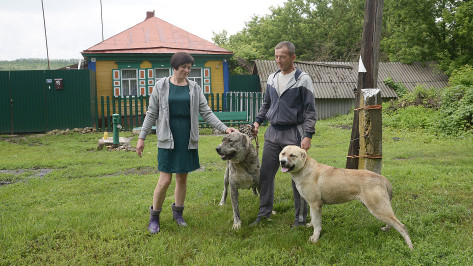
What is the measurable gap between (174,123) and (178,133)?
0.42ft

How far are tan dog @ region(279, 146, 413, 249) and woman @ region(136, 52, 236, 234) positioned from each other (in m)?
1.15

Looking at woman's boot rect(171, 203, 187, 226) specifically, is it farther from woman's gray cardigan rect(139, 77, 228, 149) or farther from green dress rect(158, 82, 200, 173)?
woman's gray cardigan rect(139, 77, 228, 149)

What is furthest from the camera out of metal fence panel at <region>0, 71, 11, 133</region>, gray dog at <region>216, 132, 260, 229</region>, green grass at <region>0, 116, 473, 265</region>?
metal fence panel at <region>0, 71, 11, 133</region>

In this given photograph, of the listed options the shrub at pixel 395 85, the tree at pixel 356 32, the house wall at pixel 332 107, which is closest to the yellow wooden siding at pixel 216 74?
the house wall at pixel 332 107

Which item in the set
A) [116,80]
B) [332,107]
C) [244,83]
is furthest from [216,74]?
[332,107]

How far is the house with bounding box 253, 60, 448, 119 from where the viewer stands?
19.4 meters

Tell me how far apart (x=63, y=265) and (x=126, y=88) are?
14.4 meters

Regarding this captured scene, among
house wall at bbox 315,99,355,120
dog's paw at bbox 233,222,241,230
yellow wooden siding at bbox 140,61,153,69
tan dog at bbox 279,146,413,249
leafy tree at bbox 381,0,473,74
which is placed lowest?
dog's paw at bbox 233,222,241,230

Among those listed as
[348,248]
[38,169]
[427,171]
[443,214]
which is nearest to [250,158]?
[348,248]

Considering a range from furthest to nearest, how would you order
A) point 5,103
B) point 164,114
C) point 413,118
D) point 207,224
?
1. point 5,103
2. point 413,118
3. point 207,224
4. point 164,114

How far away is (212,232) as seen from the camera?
4.11 metres

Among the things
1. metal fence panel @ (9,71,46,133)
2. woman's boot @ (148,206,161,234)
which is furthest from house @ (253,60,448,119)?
woman's boot @ (148,206,161,234)

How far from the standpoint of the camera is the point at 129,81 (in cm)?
1675

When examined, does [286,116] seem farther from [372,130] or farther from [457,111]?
[457,111]
